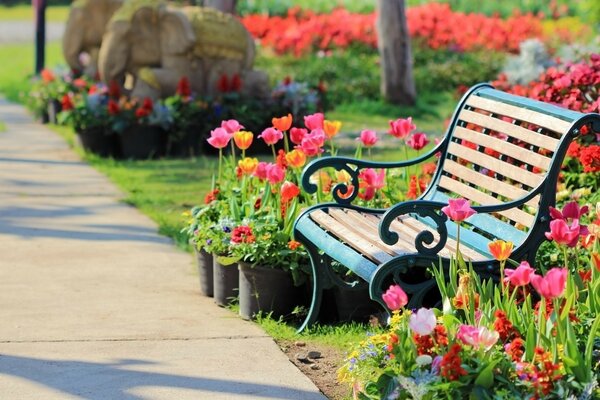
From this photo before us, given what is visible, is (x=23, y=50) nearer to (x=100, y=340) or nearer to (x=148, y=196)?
(x=148, y=196)

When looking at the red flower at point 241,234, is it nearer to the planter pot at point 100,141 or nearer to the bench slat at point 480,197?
the bench slat at point 480,197

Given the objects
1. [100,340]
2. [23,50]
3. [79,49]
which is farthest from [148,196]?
[23,50]

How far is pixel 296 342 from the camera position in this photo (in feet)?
17.9

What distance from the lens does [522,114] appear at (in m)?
5.54

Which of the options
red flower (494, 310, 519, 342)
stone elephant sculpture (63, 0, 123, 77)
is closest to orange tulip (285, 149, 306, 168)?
red flower (494, 310, 519, 342)

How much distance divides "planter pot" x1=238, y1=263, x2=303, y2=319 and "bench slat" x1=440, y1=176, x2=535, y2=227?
0.91 meters

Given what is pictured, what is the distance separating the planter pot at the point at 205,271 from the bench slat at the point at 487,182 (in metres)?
1.30

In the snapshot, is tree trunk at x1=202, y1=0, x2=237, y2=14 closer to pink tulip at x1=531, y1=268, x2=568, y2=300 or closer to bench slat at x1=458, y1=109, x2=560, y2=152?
bench slat at x1=458, y1=109, x2=560, y2=152

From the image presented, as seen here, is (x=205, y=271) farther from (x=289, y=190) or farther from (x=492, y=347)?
(x=492, y=347)

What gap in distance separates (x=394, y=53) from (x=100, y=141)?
186 inches

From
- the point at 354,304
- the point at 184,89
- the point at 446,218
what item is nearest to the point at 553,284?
the point at 446,218

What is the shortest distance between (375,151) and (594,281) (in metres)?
7.13

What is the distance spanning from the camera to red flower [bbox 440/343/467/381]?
3.91 meters

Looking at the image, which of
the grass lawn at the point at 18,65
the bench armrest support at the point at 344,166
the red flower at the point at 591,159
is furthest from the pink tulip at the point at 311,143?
the grass lawn at the point at 18,65
